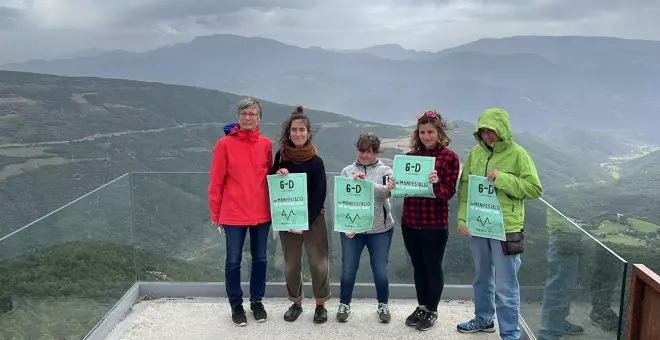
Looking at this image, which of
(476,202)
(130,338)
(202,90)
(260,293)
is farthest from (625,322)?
(202,90)

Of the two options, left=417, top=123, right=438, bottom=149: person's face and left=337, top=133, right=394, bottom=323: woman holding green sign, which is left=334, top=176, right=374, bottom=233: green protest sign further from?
left=417, top=123, right=438, bottom=149: person's face

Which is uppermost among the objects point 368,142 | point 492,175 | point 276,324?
point 368,142

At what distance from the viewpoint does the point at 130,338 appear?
4.39 metres

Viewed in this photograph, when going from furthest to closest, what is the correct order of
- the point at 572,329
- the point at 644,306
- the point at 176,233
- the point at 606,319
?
the point at 176,233 < the point at 572,329 < the point at 606,319 < the point at 644,306

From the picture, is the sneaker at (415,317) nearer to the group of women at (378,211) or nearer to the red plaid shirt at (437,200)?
the group of women at (378,211)

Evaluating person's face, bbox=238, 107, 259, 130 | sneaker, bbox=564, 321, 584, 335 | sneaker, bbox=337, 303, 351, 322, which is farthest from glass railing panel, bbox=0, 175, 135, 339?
sneaker, bbox=564, 321, 584, 335

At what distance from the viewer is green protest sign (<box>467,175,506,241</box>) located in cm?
379

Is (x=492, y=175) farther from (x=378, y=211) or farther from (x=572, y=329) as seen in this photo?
(x=572, y=329)

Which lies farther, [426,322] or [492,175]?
[426,322]

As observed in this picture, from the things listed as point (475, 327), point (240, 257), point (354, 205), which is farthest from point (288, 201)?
point (475, 327)

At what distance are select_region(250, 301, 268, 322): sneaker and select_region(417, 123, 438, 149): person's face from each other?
2.02 m

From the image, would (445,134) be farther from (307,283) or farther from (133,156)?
(133,156)

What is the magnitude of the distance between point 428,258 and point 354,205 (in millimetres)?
708

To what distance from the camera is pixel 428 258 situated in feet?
13.4
